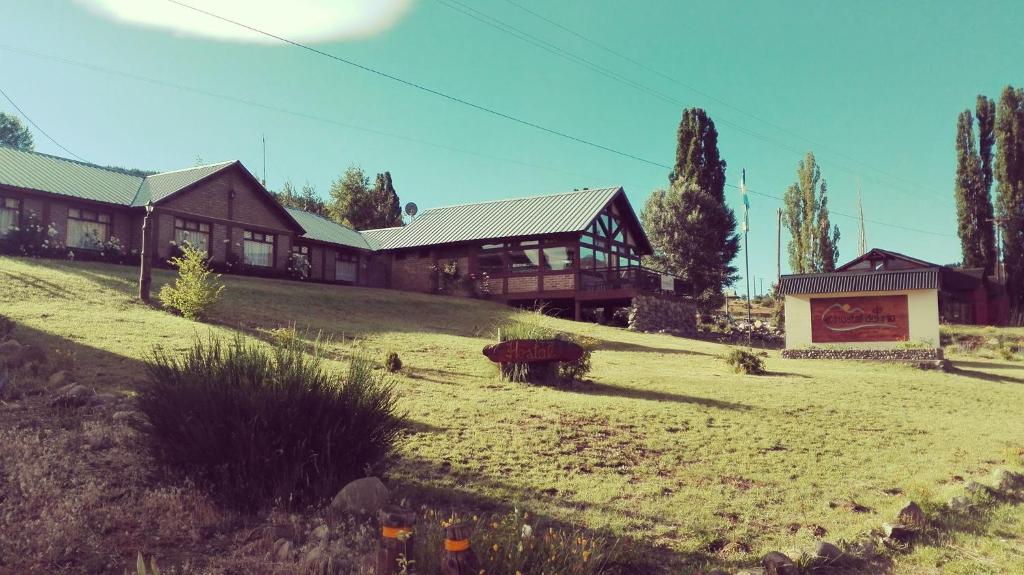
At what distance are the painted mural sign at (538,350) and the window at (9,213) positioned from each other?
2330 cm

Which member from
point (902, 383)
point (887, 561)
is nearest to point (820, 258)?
point (902, 383)

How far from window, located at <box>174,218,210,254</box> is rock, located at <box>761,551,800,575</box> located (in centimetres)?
2981

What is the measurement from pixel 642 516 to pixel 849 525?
210 cm

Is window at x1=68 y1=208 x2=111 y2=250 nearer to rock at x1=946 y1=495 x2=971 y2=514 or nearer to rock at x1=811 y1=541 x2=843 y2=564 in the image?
rock at x1=811 y1=541 x2=843 y2=564

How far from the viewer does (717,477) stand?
8289 millimetres

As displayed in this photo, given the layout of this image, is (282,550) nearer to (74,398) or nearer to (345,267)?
(74,398)

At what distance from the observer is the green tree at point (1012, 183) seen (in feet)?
154

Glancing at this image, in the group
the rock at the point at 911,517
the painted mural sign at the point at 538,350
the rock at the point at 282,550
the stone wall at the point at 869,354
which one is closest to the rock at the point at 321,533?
the rock at the point at 282,550

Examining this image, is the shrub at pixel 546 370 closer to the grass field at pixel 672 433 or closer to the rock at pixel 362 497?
the grass field at pixel 672 433

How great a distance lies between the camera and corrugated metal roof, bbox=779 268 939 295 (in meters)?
23.5

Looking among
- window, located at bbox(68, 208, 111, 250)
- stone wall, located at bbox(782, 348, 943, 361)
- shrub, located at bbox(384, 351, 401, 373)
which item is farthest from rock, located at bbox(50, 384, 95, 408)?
window, located at bbox(68, 208, 111, 250)

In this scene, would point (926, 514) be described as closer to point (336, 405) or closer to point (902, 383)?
point (336, 405)

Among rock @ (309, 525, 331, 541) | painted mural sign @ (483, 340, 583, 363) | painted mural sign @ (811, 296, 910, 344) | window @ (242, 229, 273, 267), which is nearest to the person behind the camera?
rock @ (309, 525, 331, 541)

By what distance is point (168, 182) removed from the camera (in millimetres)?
32594
